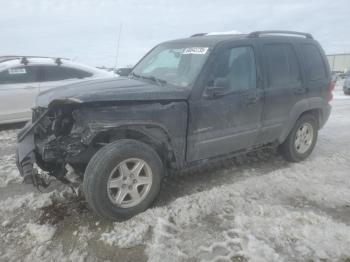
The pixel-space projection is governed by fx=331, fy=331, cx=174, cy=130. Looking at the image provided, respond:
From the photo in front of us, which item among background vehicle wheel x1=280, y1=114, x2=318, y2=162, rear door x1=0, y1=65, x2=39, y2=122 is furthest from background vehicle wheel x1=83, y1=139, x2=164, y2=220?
rear door x1=0, y1=65, x2=39, y2=122

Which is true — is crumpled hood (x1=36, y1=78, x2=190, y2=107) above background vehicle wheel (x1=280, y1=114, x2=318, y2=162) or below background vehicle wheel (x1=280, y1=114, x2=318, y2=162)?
above

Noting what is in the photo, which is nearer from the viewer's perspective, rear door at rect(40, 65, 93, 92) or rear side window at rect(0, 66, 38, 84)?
rear side window at rect(0, 66, 38, 84)

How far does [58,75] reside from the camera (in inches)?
298

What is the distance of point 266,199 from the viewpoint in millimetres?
3906

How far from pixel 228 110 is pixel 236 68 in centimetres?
55

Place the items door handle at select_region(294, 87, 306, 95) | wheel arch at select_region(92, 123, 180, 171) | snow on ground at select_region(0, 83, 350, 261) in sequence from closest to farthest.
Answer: snow on ground at select_region(0, 83, 350, 261), wheel arch at select_region(92, 123, 180, 171), door handle at select_region(294, 87, 306, 95)

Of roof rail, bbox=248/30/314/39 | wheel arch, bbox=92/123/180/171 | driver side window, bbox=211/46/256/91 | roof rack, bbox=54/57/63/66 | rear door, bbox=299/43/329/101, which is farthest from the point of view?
roof rack, bbox=54/57/63/66

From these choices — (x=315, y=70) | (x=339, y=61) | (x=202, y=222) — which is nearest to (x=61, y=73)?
(x=315, y=70)

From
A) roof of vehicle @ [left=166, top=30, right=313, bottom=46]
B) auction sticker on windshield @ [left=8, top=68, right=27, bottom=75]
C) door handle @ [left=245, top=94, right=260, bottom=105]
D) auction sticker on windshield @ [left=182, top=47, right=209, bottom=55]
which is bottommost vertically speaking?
auction sticker on windshield @ [left=8, top=68, right=27, bottom=75]

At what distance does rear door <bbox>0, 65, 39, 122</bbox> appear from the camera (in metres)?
6.97

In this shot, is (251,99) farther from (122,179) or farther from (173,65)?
(122,179)

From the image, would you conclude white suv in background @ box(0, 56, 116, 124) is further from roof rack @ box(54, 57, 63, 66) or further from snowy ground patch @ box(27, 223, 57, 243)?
snowy ground patch @ box(27, 223, 57, 243)

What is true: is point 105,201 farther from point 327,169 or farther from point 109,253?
point 327,169

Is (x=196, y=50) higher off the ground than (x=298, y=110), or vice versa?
(x=196, y=50)
